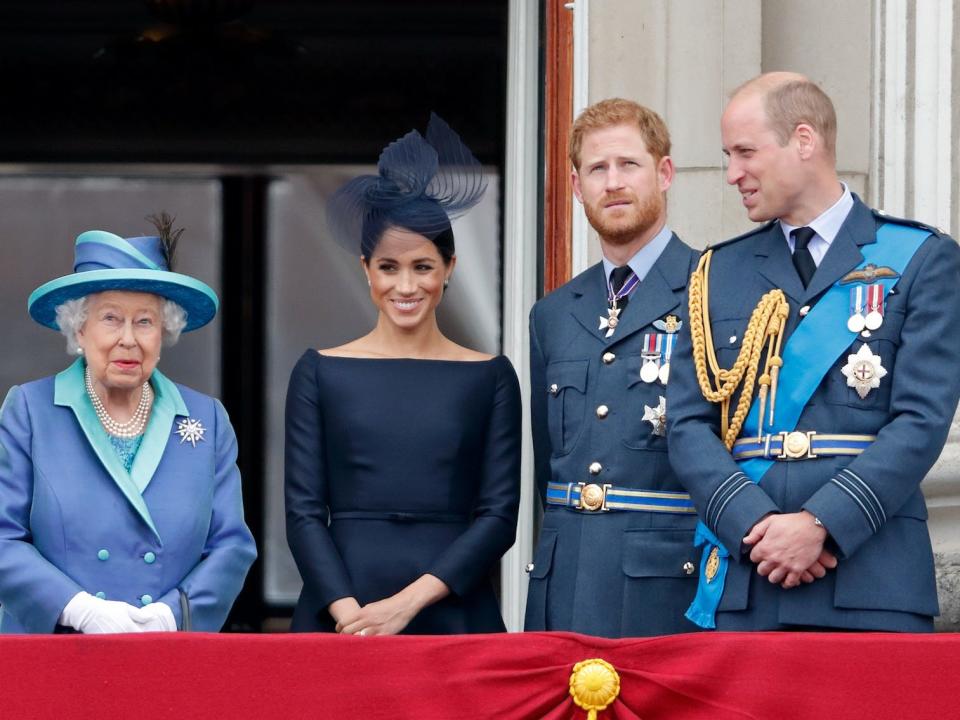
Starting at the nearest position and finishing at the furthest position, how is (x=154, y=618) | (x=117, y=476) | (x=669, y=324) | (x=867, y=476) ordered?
(x=867, y=476) < (x=154, y=618) < (x=117, y=476) < (x=669, y=324)

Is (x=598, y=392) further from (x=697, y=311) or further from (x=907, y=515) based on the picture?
(x=907, y=515)

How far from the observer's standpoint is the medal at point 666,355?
362 cm

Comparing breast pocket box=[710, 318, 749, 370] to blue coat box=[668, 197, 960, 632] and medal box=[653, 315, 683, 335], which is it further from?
medal box=[653, 315, 683, 335]

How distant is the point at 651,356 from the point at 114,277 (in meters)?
1.01

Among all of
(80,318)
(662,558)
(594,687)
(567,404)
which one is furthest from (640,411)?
(80,318)

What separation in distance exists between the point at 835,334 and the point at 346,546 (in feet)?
3.42

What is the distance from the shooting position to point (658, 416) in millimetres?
3605

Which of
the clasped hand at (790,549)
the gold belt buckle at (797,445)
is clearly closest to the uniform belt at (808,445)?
the gold belt buckle at (797,445)

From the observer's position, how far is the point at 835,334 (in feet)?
10.7

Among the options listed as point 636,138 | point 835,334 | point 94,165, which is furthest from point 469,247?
point 835,334

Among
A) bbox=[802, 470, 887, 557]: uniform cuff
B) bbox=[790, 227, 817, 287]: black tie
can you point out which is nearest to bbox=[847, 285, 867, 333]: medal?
bbox=[790, 227, 817, 287]: black tie

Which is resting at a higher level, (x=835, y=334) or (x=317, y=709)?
(x=835, y=334)

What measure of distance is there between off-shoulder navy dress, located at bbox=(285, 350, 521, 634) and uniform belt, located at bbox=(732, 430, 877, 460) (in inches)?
25.2

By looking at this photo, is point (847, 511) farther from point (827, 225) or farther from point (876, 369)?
point (827, 225)
